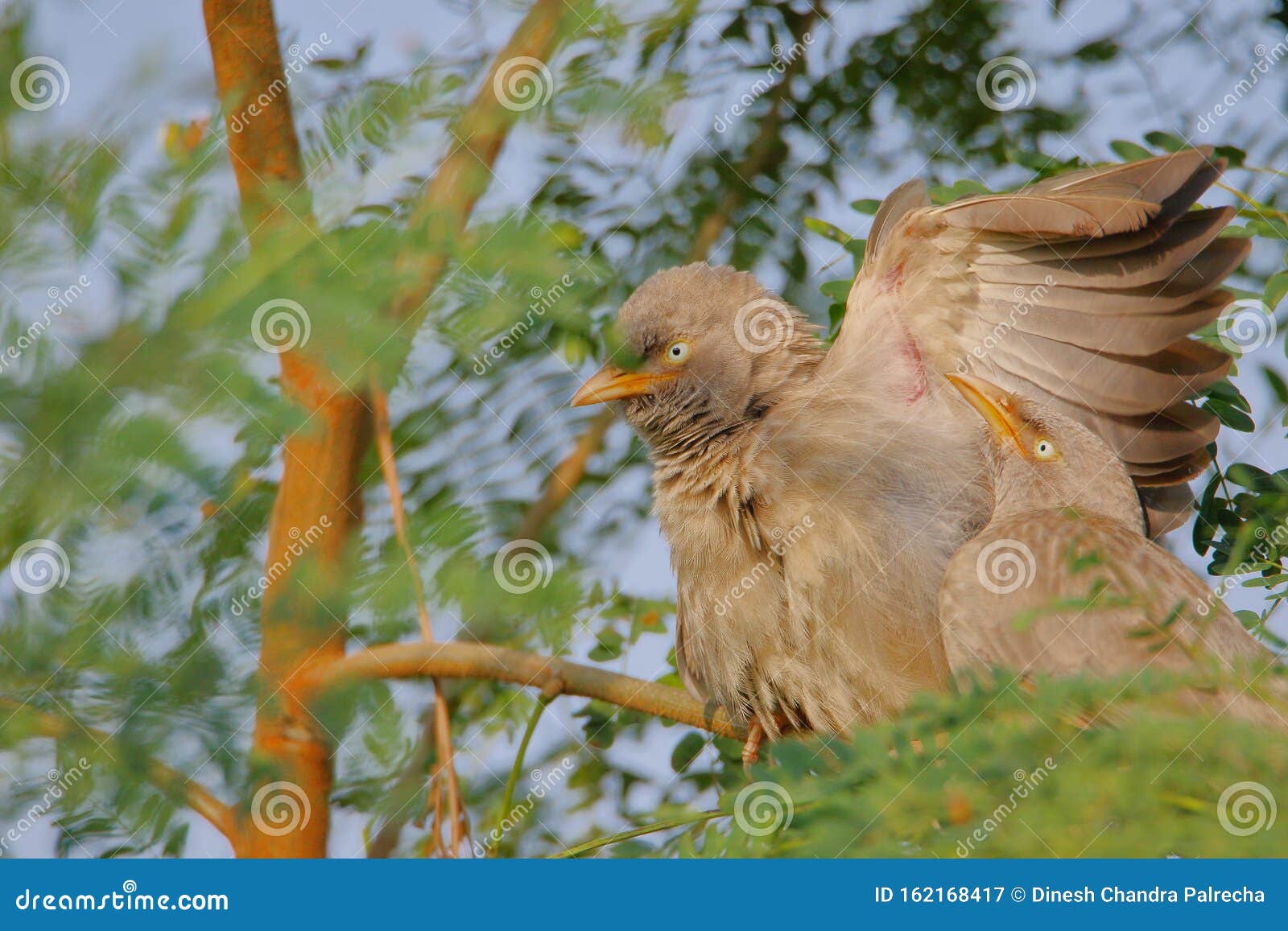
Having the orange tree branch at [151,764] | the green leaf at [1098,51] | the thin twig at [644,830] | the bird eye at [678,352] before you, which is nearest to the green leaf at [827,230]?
the bird eye at [678,352]

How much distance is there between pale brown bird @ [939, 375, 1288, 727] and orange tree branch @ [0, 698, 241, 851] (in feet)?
4.81

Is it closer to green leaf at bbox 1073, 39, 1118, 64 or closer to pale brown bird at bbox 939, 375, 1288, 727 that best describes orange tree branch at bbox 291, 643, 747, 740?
pale brown bird at bbox 939, 375, 1288, 727

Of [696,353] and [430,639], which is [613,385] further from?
[430,639]

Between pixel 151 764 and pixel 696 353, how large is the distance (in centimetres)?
244

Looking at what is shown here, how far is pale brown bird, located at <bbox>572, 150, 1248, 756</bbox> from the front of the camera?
3.60 metres

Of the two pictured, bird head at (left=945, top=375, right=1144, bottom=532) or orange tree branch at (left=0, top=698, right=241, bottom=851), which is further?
bird head at (left=945, top=375, right=1144, bottom=532)

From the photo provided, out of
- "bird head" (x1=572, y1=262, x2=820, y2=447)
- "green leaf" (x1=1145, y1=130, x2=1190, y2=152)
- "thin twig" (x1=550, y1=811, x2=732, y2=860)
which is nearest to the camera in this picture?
"thin twig" (x1=550, y1=811, x2=732, y2=860)

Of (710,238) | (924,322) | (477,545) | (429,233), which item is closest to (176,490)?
(429,233)

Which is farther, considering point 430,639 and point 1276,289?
point 1276,289

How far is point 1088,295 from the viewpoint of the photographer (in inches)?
156

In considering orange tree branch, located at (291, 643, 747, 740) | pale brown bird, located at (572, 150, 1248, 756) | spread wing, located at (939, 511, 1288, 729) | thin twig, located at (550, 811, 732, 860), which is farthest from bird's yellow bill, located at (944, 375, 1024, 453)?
thin twig, located at (550, 811, 732, 860)

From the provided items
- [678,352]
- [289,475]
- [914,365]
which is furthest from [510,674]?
[914,365]

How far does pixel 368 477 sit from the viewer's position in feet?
10.5

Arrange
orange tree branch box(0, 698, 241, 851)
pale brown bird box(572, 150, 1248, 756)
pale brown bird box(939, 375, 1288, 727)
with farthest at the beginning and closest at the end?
pale brown bird box(572, 150, 1248, 756), pale brown bird box(939, 375, 1288, 727), orange tree branch box(0, 698, 241, 851)
